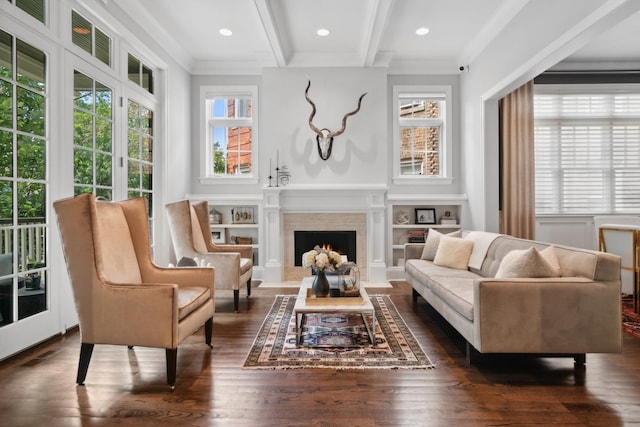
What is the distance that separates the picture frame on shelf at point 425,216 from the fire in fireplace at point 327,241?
0.97m

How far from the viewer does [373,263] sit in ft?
17.4

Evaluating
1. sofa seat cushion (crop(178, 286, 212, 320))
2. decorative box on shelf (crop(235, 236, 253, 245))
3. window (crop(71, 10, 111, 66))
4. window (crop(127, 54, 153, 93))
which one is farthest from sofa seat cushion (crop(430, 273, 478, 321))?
window (crop(127, 54, 153, 93))

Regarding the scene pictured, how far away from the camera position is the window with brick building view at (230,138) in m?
5.73

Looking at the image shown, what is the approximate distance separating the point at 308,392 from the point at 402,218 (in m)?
3.76

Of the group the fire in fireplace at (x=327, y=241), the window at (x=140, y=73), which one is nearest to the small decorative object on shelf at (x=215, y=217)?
the fire in fireplace at (x=327, y=241)

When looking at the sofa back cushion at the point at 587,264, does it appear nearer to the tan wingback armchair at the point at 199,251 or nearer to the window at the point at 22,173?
the tan wingback armchair at the point at 199,251

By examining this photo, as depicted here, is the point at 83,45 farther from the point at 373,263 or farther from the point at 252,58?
the point at 373,263

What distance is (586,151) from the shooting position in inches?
217

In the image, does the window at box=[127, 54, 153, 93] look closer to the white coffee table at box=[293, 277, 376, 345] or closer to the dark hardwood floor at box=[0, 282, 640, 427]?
the dark hardwood floor at box=[0, 282, 640, 427]

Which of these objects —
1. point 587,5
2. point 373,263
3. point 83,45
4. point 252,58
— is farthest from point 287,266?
point 587,5

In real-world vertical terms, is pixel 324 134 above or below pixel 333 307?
above

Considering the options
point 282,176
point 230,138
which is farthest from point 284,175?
point 230,138

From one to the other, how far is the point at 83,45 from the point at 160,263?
247cm

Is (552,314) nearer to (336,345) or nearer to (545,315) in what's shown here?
(545,315)
